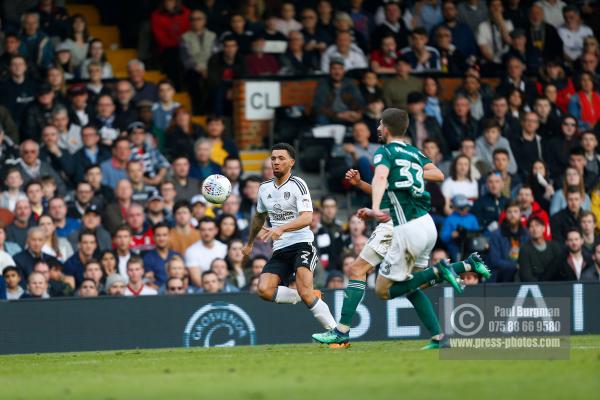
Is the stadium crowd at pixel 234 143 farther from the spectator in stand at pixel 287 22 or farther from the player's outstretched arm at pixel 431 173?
the player's outstretched arm at pixel 431 173

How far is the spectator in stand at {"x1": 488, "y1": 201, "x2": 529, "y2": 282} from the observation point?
18.1m

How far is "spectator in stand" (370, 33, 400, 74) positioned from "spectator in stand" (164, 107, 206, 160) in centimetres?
382

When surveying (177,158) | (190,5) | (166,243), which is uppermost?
(190,5)

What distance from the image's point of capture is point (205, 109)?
71.3ft

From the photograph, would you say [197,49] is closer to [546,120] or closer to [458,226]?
[458,226]

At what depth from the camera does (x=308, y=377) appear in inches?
407

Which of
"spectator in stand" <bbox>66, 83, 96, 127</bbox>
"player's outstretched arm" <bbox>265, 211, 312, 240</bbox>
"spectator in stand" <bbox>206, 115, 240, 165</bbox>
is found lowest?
"player's outstretched arm" <bbox>265, 211, 312, 240</bbox>

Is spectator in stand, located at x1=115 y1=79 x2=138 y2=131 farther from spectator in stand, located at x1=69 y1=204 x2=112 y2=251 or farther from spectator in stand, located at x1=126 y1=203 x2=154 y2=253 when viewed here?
spectator in stand, located at x1=69 y1=204 x2=112 y2=251

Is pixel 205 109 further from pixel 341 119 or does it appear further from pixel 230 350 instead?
pixel 230 350

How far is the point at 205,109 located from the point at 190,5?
206cm

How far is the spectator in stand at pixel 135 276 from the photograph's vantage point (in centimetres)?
1678

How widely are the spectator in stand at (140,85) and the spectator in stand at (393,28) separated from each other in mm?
4339

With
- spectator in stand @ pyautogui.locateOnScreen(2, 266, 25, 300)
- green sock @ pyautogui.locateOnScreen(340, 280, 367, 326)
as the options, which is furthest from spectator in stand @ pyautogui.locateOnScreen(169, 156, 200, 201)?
green sock @ pyautogui.locateOnScreen(340, 280, 367, 326)

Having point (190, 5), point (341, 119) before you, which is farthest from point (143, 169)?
point (190, 5)
